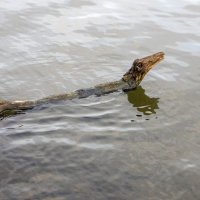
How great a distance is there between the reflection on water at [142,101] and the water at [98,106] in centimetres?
2

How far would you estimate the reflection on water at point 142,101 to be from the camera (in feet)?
23.9

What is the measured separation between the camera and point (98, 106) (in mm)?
7105

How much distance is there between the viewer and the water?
5.18 meters

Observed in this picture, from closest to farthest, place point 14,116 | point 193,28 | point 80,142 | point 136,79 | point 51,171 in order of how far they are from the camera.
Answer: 1. point 51,171
2. point 80,142
3. point 14,116
4. point 136,79
5. point 193,28

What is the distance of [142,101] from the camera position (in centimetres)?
762

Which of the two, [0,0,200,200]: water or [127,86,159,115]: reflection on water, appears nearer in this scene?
[0,0,200,200]: water

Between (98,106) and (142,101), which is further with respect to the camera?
(142,101)

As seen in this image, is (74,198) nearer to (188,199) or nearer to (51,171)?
(51,171)

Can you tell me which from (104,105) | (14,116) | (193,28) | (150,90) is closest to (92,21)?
(193,28)

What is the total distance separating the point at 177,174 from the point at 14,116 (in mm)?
2835

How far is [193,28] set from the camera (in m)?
11.1

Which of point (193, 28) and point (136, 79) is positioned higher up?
point (193, 28)

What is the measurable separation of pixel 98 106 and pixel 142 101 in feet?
3.29

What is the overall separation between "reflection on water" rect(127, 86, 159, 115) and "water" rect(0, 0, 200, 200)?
19mm
